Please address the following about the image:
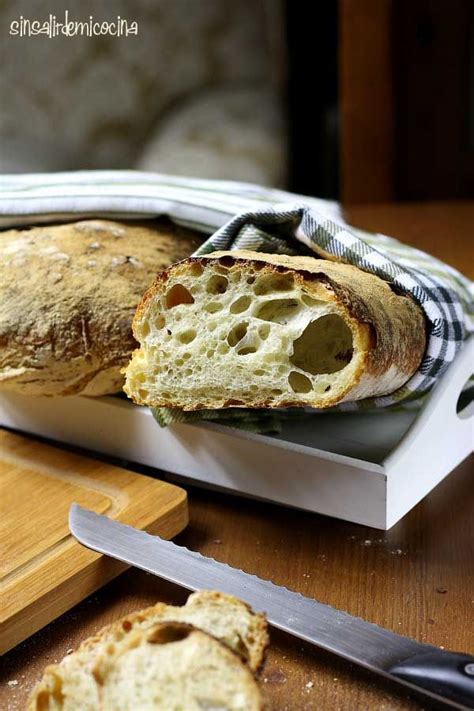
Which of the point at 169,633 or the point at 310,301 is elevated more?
the point at 310,301

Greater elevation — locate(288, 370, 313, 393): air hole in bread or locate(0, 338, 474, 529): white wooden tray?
locate(288, 370, 313, 393): air hole in bread

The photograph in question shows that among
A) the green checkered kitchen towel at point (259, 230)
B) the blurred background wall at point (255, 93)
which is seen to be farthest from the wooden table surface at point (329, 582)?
the blurred background wall at point (255, 93)

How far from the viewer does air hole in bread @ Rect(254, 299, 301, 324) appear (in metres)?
0.99

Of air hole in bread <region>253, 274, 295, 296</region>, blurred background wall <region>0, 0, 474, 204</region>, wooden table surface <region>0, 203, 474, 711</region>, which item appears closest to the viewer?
wooden table surface <region>0, 203, 474, 711</region>

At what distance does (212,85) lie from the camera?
2.99 metres

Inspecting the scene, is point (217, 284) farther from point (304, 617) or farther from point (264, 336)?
point (304, 617)

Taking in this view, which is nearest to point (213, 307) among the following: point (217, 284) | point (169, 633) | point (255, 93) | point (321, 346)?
point (217, 284)

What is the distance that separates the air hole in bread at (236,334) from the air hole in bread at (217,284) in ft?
0.14

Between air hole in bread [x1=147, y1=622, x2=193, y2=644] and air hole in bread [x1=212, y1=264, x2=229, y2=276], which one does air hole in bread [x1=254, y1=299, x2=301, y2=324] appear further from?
air hole in bread [x1=147, y1=622, x2=193, y2=644]

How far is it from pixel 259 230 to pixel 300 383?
11.0 inches

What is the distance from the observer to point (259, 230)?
1.19m

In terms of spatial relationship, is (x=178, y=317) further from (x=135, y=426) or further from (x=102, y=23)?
(x=102, y=23)

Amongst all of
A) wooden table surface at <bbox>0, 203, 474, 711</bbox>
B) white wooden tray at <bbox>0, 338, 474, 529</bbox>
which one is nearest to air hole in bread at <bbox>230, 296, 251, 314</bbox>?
white wooden tray at <bbox>0, 338, 474, 529</bbox>

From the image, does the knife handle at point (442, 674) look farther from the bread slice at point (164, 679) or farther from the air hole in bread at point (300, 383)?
the air hole in bread at point (300, 383)
